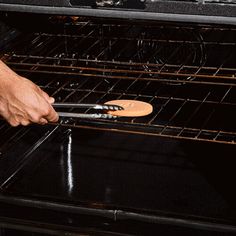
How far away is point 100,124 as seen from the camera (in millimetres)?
1615

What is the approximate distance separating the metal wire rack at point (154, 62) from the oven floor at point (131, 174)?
0.05 m

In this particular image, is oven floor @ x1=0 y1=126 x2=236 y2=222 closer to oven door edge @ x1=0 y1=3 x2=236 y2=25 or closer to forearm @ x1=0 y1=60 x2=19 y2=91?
forearm @ x1=0 y1=60 x2=19 y2=91

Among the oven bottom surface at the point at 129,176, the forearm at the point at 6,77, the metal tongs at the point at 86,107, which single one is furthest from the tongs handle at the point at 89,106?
the oven bottom surface at the point at 129,176

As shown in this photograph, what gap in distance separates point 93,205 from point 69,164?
242 mm

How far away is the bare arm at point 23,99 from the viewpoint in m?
1.08

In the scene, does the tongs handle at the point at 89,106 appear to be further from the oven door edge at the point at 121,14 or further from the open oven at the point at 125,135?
the oven door edge at the point at 121,14

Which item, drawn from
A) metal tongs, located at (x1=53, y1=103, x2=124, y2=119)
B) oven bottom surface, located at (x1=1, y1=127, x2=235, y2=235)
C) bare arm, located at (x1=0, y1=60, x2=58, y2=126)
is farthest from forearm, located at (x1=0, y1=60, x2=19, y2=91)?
oven bottom surface, located at (x1=1, y1=127, x2=235, y2=235)

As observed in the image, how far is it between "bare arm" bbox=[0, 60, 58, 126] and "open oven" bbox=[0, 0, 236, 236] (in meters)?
0.13

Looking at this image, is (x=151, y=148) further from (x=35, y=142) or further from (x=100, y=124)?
(x=35, y=142)

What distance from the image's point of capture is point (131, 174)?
1382mm

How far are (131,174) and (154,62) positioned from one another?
1.16ft

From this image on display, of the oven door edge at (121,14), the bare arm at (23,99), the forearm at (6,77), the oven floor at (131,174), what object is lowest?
the oven floor at (131,174)

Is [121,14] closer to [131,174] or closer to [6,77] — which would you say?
[6,77]

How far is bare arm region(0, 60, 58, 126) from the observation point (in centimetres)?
108
